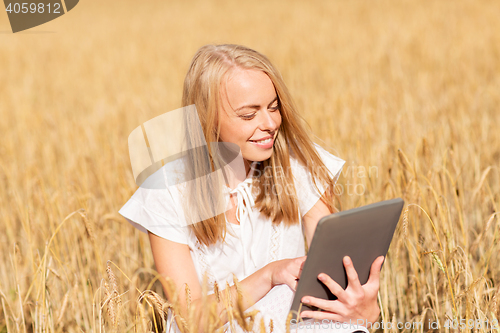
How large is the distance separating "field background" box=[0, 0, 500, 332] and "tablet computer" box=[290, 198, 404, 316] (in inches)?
9.3

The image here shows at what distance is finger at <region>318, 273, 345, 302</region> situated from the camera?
887mm

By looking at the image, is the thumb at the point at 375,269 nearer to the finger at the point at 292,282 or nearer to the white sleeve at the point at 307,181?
the finger at the point at 292,282

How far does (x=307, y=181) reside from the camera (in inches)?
51.2

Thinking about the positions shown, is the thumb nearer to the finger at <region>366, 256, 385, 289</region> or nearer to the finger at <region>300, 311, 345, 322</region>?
the finger at <region>366, 256, 385, 289</region>

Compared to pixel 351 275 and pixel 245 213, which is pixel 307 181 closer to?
pixel 245 213

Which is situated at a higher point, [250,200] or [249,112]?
[249,112]

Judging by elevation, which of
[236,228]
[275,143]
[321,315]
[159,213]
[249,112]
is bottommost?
[321,315]

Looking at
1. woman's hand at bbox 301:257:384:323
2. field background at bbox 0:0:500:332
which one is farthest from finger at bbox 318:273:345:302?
field background at bbox 0:0:500:332

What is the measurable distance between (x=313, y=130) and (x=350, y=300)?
Result: 6.05 feet

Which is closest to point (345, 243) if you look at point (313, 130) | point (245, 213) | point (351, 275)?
point (351, 275)

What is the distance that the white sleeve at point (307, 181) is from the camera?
50.7 inches

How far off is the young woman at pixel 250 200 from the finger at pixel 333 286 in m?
0.06

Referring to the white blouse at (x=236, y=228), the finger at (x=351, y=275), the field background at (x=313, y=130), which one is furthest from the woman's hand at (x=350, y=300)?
the white blouse at (x=236, y=228)

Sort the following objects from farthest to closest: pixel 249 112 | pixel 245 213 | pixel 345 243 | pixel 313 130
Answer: pixel 313 130 < pixel 245 213 < pixel 249 112 < pixel 345 243
